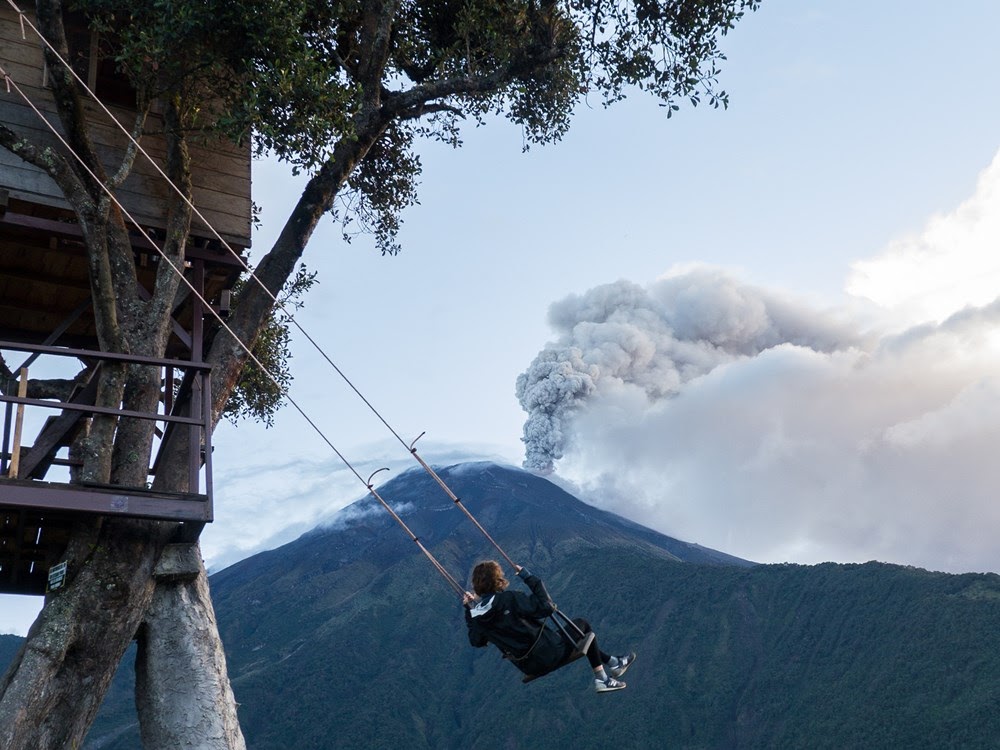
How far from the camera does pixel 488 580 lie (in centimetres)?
1022

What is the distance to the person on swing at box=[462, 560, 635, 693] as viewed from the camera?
10.0 metres

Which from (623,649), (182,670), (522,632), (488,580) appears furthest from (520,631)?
(623,649)

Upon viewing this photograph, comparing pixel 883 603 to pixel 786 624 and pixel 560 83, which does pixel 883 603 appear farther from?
pixel 560 83

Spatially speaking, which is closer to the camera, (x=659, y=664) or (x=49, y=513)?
(x=49, y=513)

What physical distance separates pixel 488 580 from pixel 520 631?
57cm

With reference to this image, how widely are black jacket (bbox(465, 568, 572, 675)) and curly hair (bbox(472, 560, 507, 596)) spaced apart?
73mm

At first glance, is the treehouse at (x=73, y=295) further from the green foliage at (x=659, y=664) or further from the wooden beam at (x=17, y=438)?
the green foliage at (x=659, y=664)

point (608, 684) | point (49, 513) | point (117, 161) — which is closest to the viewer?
point (608, 684)

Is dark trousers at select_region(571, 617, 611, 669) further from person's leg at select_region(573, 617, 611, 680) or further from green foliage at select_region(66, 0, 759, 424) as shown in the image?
green foliage at select_region(66, 0, 759, 424)

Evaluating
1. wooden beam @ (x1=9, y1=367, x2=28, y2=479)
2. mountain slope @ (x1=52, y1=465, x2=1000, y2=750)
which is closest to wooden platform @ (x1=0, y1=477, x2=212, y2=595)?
wooden beam @ (x1=9, y1=367, x2=28, y2=479)

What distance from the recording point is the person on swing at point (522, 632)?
1003 cm

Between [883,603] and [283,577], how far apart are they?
8058 centimetres

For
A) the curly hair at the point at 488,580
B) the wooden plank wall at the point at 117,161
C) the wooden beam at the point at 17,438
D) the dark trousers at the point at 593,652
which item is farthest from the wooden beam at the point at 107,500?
the wooden plank wall at the point at 117,161

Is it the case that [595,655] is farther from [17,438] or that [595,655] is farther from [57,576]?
[17,438]
